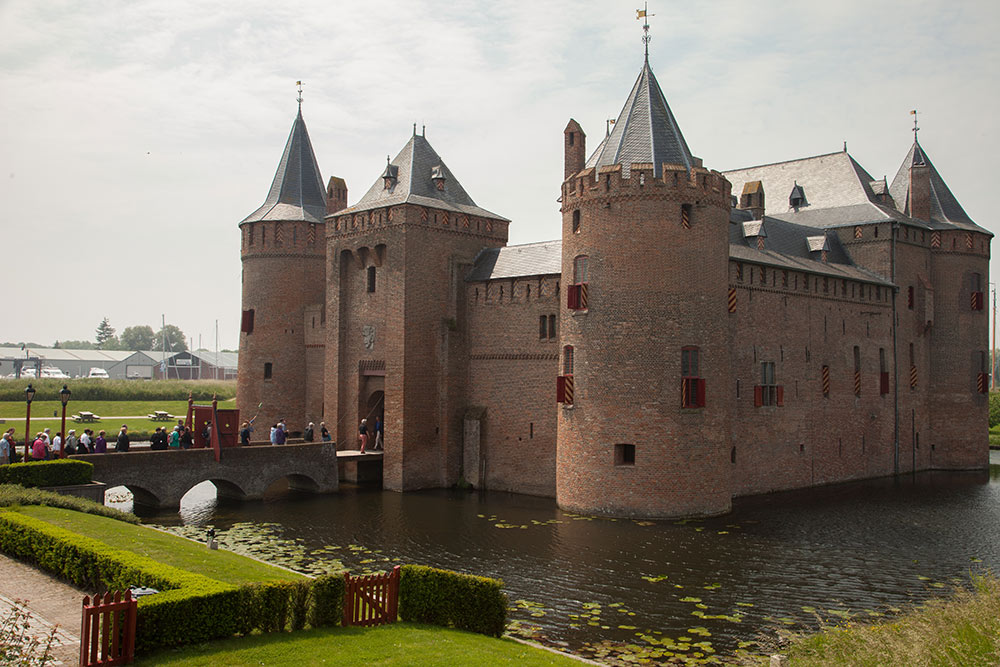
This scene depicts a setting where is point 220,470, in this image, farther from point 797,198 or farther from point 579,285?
point 797,198

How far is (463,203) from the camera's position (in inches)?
1185

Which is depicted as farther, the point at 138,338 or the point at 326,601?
the point at 138,338

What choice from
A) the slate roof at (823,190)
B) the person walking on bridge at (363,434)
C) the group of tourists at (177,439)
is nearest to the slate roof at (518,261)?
the person walking on bridge at (363,434)

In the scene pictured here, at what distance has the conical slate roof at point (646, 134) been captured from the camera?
23.0 m

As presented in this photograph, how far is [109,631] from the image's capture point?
9.07 m

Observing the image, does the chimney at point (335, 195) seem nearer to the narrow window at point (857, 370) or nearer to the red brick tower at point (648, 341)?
the red brick tower at point (648, 341)

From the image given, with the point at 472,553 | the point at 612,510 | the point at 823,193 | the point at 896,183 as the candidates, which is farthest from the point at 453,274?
the point at 896,183

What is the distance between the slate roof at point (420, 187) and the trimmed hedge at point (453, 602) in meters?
18.2

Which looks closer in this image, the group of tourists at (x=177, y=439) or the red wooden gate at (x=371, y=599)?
the red wooden gate at (x=371, y=599)

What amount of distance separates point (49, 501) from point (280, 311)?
1634cm

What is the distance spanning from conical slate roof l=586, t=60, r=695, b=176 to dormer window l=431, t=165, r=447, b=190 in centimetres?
728

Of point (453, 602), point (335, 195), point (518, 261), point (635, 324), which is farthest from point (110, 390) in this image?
point (453, 602)

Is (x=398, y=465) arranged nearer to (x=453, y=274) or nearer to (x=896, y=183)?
(x=453, y=274)

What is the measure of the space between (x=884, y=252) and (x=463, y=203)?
618 inches
